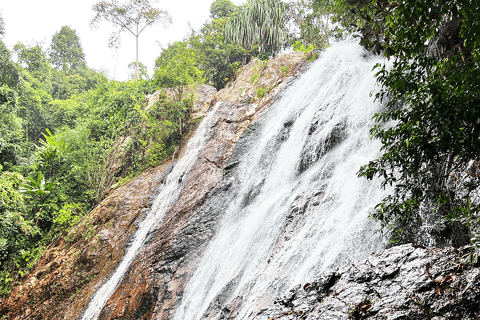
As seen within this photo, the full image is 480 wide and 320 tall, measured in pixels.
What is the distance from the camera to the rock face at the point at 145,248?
8156 millimetres

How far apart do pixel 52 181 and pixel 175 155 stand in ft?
20.2

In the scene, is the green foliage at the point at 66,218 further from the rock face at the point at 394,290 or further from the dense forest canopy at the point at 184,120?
the rock face at the point at 394,290

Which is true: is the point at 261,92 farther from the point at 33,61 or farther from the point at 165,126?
the point at 33,61

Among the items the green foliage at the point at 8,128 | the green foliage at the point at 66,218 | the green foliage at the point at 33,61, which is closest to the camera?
the green foliage at the point at 66,218

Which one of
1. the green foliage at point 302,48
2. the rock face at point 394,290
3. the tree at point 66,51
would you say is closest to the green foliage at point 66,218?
the rock face at point 394,290

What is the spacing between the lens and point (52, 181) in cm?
1429

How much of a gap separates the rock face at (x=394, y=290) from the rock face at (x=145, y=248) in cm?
465

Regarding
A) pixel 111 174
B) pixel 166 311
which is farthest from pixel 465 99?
pixel 111 174

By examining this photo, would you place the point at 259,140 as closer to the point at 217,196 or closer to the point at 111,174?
the point at 217,196

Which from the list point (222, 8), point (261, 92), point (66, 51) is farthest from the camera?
point (66, 51)

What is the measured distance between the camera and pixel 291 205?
21.7 feet

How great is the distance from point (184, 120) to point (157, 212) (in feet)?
18.8

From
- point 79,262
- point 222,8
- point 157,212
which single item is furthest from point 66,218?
point 222,8

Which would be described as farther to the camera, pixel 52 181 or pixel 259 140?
pixel 52 181
